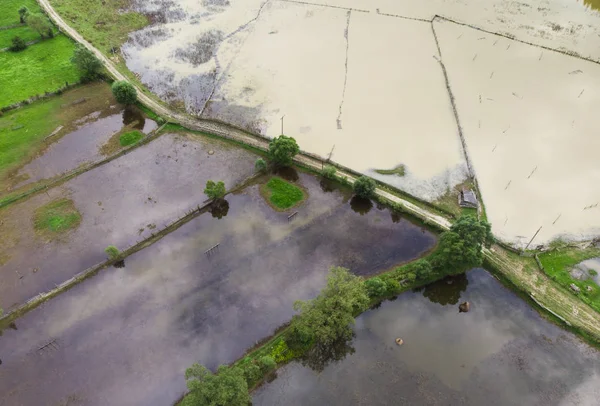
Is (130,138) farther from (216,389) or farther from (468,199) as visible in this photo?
(468,199)

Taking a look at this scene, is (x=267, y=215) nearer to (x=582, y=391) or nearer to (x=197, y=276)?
(x=197, y=276)

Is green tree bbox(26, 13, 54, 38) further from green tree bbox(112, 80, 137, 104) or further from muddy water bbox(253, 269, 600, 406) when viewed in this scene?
muddy water bbox(253, 269, 600, 406)

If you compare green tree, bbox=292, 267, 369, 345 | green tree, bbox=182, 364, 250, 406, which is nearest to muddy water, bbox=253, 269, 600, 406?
green tree, bbox=292, 267, 369, 345

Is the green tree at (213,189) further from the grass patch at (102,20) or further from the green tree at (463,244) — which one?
the grass patch at (102,20)

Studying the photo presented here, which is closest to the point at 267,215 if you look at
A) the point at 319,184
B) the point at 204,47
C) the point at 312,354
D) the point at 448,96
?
the point at 319,184

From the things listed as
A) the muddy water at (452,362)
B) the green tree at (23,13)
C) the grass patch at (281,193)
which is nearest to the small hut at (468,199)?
the muddy water at (452,362)

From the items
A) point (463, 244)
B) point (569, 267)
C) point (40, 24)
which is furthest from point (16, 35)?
point (569, 267)
